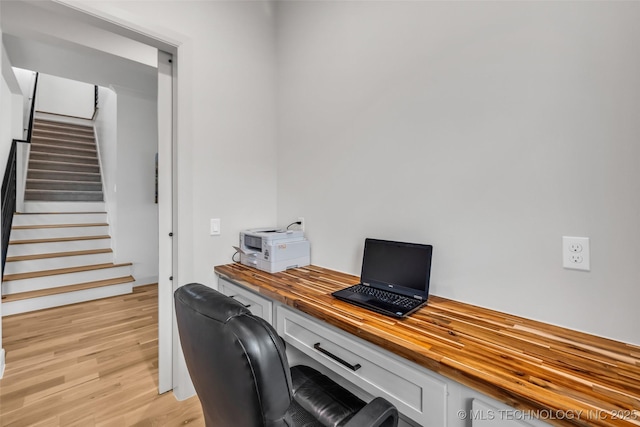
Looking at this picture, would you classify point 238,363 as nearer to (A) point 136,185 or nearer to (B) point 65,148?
(A) point 136,185

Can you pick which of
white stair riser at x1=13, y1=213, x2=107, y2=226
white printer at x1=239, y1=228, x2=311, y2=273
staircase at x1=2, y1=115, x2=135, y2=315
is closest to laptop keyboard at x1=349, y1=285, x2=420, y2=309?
white printer at x1=239, y1=228, x2=311, y2=273

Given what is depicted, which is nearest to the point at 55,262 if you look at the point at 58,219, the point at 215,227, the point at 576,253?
the point at 58,219

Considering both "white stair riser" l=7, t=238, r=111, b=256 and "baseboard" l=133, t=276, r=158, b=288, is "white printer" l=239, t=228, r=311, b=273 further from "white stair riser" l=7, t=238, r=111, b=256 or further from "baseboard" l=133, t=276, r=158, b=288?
"white stair riser" l=7, t=238, r=111, b=256

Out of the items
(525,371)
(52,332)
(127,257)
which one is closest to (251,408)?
(525,371)

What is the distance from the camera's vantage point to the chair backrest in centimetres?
61

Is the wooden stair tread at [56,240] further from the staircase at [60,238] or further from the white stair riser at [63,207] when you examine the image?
the white stair riser at [63,207]

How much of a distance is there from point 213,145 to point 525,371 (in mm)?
1894

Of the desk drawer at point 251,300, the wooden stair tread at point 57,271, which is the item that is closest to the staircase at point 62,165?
the wooden stair tread at point 57,271

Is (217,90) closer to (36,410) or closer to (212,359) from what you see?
(212,359)

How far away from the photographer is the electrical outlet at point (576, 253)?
968 mm

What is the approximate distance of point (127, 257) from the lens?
4125mm

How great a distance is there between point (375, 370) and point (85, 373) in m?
2.27

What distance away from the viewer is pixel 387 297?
1.29 m

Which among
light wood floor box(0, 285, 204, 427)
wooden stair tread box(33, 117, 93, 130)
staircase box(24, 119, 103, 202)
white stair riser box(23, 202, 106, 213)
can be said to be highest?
wooden stair tread box(33, 117, 93, 130)
